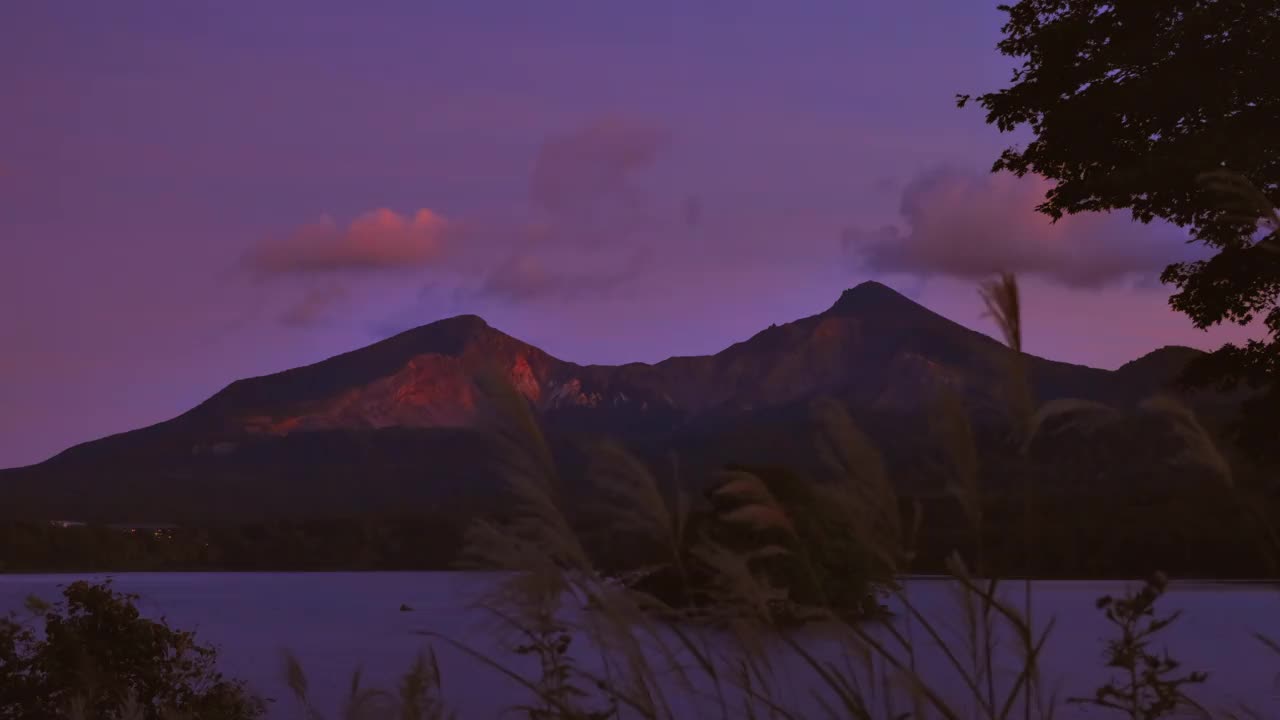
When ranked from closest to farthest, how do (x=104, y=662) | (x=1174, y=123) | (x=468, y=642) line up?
(x=1174, y=123), (x=104, y=662), (x=468, y=642)

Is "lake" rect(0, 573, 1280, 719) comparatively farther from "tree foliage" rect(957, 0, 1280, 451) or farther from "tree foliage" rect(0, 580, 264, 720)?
"tree foliage" rect(957, 0, 1280, 451)

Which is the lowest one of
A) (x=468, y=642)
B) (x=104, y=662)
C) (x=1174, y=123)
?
(x=468, y=642)

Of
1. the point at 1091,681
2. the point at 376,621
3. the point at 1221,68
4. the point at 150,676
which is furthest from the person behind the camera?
the point at 376,621

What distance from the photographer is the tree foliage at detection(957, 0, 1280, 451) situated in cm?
1500

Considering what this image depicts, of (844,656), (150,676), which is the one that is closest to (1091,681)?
(150,676)

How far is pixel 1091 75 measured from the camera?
16141mm

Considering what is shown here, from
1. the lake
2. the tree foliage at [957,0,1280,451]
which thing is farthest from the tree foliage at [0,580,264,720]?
the tree foliage at [957,0,1280,451]

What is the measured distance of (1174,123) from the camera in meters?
15.8

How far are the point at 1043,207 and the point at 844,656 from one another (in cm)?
1429

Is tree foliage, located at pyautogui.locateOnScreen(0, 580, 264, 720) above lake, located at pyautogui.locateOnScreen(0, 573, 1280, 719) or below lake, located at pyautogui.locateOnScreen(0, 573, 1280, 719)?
above

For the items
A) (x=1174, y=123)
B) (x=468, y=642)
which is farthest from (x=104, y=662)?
(x=468, y=642)

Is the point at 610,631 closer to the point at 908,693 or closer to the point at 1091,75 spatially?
the point at 908,693

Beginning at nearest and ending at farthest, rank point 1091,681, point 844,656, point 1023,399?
point 1023,399
point 844,656
point 1091,681

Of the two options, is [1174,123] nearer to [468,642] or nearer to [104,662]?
[104,662]
